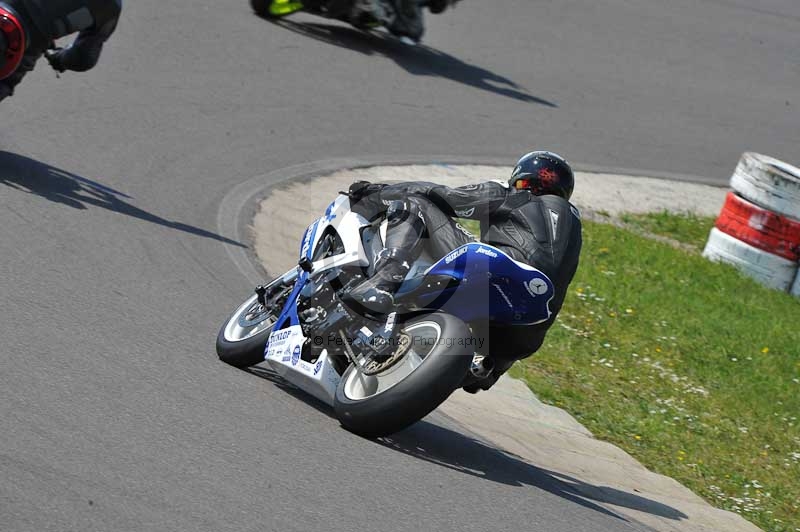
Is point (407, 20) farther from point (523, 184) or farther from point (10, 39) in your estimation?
point (523, 184)

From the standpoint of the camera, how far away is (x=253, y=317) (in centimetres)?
666

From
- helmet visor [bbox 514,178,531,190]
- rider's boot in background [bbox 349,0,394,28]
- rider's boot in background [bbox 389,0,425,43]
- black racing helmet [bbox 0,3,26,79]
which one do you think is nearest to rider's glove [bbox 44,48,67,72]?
black racing helmet [bbox 0,3,26,79]

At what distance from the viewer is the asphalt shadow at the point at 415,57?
15.2 metres

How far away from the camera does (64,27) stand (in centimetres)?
880

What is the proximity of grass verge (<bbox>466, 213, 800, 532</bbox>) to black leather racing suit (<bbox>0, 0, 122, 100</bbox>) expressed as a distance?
383 centimetres

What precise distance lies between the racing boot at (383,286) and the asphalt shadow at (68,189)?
3289mm

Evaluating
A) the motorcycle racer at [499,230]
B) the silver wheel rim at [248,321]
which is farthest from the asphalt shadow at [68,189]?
the motorcycle racer at [499,230]

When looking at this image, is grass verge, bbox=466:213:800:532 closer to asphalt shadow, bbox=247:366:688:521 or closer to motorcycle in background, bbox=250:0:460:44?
asphalt shadow, bbox=247:366:688:521

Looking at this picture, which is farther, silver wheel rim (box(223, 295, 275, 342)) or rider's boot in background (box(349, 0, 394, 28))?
rider's boot in background (box(349, 0, 394, 28))

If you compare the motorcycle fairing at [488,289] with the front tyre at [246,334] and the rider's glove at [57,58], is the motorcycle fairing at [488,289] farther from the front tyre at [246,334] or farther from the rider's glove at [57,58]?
the rider's glove at [57,58]

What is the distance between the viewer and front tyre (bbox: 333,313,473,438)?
207 inches

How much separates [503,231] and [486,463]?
1098mm

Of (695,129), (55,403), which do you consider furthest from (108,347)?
(695,129)

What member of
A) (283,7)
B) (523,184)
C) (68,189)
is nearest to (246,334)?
(523,184)
